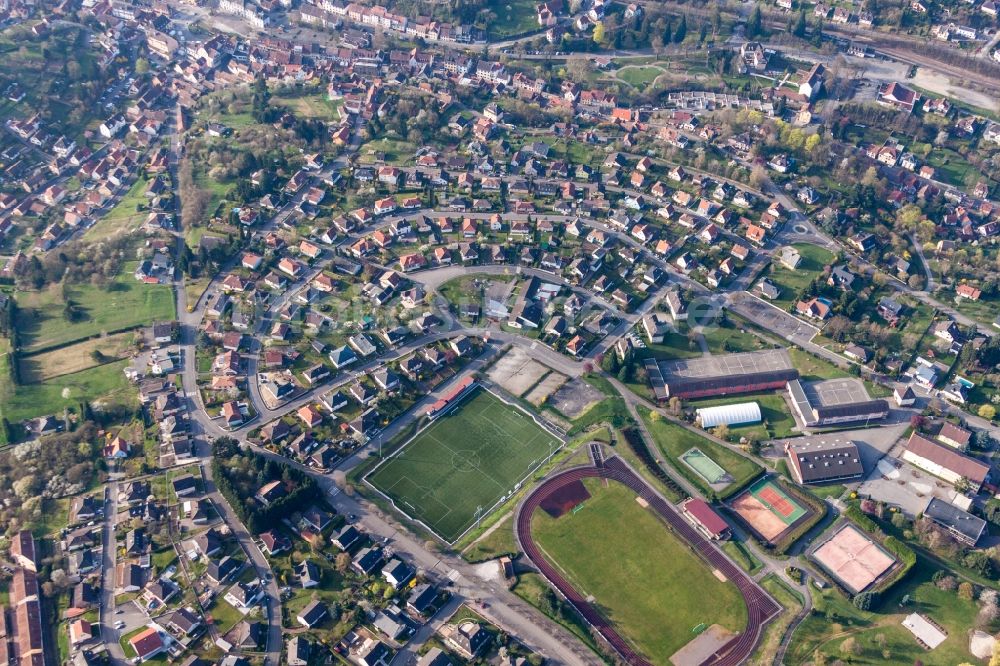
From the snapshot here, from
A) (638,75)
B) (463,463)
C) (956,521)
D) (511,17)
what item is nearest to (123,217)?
(463,463)

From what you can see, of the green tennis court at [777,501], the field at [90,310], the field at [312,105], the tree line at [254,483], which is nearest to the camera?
the tree line at [254,483]

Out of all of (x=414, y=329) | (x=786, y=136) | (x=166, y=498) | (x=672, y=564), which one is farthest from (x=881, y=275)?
(x=166, y=498)

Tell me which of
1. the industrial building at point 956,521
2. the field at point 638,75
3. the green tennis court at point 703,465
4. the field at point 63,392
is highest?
the field at point 638,75

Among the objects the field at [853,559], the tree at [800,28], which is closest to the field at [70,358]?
the field at [853,559]

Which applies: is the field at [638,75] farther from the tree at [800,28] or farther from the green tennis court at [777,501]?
the green tennis court at [777,501]

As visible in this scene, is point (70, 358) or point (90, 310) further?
point (90, 310)

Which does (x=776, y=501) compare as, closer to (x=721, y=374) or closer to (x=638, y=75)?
(x=721, y=374)
